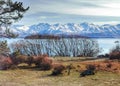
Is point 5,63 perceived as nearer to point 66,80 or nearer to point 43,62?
point 43,62

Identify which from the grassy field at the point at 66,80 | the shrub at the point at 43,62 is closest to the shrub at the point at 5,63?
the shrub at the point at 43,62

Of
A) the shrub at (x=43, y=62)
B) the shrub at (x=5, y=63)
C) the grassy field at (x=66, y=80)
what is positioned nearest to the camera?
the grassy field at (x=66, y=80)

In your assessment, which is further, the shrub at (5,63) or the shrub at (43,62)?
the shrub at (5,63)

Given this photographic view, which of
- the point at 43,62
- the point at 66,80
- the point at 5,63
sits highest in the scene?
the point at 66,80

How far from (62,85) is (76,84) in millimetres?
1632

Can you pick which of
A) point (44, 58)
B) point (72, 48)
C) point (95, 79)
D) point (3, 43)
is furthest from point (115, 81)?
point (72, 48)

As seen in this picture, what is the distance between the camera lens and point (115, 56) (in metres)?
64.4

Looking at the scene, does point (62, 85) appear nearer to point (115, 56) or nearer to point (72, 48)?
point (115, 56)

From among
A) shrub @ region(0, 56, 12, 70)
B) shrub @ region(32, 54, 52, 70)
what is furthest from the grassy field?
shrub @ region(0, 56, 12, 70)

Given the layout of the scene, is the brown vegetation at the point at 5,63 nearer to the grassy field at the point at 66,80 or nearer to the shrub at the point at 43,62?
the shrub at the point at 43,62

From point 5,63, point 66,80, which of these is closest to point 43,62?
point 5,63

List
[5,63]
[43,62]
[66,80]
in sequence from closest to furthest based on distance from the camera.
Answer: [66,80] < [5,63] < [43,62]

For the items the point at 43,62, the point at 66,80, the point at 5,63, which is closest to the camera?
the point at 66,80

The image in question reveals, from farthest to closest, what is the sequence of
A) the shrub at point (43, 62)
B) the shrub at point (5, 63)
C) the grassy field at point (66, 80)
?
the shrub at point (5, 63), the shrub at point (43, 62), the grassy field at point (66, 80)
